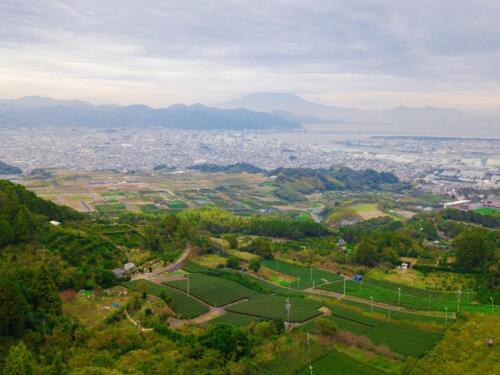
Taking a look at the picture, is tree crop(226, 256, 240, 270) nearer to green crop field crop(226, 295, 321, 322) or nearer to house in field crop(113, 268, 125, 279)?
green crop field crop(226, 295, 321, 322)

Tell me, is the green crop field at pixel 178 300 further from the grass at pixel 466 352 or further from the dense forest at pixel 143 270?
the grass at pixel 466 352

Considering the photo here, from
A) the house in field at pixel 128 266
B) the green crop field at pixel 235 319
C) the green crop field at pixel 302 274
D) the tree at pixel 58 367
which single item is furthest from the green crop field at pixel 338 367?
the house in field at pixel 128 266

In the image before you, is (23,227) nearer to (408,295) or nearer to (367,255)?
(408,295)

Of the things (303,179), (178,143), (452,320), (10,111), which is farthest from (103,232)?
(10,111)

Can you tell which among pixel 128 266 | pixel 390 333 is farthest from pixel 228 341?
pixel 128 266

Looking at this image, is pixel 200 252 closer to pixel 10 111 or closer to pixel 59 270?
pixel 59 270

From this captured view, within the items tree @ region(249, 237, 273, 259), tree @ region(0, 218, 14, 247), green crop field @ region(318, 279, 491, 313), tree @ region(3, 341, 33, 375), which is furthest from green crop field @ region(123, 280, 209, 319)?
tree @ region(249, 237, 273, 259)
